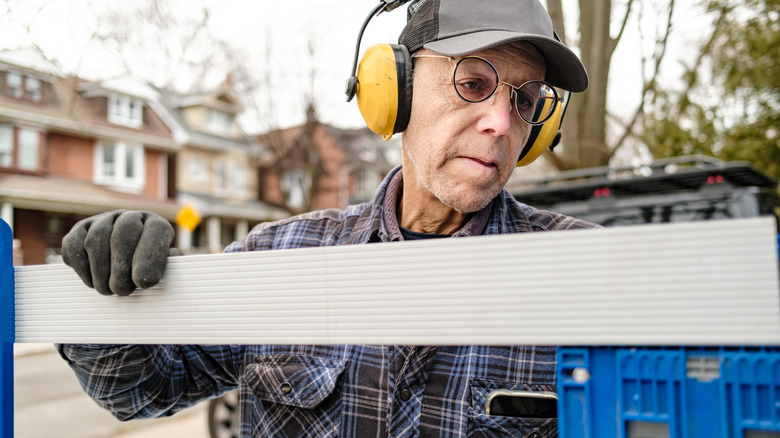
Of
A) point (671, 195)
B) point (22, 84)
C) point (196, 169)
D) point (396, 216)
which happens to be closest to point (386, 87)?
point (396, 216)

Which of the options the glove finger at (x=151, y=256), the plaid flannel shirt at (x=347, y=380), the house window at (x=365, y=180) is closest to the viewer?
the glove finger at (x=151, y=256)

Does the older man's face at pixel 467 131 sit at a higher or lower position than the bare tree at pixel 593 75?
lower

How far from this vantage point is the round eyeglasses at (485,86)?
1.65 m

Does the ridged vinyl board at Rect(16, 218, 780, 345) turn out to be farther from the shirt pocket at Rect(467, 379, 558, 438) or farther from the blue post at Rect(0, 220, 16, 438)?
the shirt pocket at Rect(467, 379, 558, 438)

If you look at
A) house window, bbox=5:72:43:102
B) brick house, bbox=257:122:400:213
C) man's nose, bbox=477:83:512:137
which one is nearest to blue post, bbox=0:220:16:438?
man's nose, bbox=477:83:512:137

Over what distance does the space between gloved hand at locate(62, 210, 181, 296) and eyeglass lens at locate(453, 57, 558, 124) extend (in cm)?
93

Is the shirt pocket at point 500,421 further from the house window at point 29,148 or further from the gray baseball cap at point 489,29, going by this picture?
the house window at point 29,148

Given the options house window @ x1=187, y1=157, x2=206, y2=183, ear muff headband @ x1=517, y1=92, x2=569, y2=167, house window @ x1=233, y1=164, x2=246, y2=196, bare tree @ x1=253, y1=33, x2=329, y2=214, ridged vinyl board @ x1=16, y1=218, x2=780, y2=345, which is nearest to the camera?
ridged vinyl board @ x1=16, y1=218, x2=780, y2=345

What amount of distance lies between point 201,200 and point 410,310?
30534 millimetres

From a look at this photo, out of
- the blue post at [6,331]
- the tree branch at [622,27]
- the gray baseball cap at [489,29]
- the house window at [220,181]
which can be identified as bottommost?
the blue post at [6,331]

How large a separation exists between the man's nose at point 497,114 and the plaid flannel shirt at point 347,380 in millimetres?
340

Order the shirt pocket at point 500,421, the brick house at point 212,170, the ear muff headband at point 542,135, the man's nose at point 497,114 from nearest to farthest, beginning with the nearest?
the shirt pocket at point 500,421 → the man's nose at point 497,114 → the ear muff headband at point 542,135 → the brick house at point 212,170

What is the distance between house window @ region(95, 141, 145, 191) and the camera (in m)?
24.8

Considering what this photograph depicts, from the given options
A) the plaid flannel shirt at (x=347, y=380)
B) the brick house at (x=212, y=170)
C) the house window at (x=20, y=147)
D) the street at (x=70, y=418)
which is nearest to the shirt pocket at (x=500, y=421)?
the plaid flannel shirt at (x=347, y=380)
